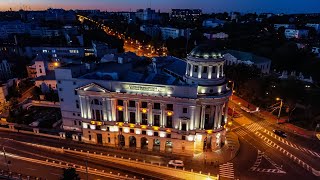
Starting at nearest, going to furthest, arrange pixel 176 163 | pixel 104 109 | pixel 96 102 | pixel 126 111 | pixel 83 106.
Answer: pixel 176 163 < pixel 126 111 < pixel 104 109 < pixel 96 102 < pixel 83 106

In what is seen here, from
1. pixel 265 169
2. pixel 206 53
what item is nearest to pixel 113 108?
pixel 206 53

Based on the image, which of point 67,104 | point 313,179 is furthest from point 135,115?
point 313,179

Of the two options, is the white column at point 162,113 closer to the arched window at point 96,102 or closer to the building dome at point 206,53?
the building dome at point 206,53

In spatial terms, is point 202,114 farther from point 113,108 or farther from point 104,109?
point 104,109

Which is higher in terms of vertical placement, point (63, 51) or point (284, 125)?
point (63, 51)

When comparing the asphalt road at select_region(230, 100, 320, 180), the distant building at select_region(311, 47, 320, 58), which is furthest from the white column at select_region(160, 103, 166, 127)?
the distant building at select_region(311, 47, 320, 58)

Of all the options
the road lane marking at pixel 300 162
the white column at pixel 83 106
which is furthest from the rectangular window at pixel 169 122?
the road lane marking at pixel 300 162

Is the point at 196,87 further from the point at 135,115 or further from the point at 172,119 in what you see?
the point at 135,115
